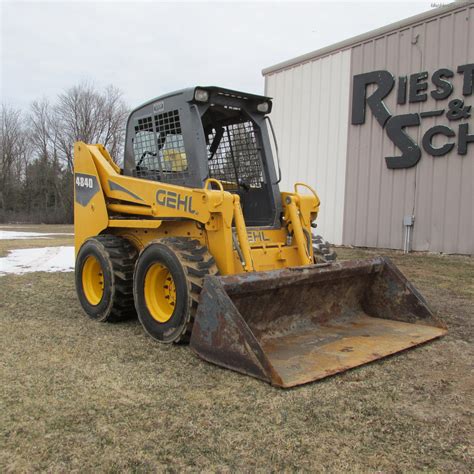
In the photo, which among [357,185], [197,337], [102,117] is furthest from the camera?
[102,117]

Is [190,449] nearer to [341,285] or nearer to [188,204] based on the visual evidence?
[188,204]

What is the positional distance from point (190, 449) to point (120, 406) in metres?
0.70

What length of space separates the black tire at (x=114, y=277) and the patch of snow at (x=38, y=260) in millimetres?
4148

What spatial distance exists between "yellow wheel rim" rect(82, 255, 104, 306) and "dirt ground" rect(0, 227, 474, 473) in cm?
102

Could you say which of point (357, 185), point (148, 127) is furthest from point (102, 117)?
point (148, 127)

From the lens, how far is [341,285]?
16.1 ft

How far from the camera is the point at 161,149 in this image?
518cm

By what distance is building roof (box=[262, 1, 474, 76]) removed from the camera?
10.8 m

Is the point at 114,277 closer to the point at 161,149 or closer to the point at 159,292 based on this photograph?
the point at 159,292

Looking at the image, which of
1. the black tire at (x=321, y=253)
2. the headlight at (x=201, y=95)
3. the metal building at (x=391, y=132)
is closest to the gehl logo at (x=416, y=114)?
the metal building at (x=391, y=132)

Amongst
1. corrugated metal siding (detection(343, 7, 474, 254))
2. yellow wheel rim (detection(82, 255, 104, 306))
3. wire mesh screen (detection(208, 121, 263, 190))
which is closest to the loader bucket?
wire mesh screen (detection(208, 121, 263, 190))

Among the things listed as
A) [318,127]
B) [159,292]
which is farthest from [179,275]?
[318,127]

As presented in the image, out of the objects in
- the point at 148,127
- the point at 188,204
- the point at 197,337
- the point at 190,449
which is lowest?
the point at 190,449

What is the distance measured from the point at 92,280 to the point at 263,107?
2753 millimetres
